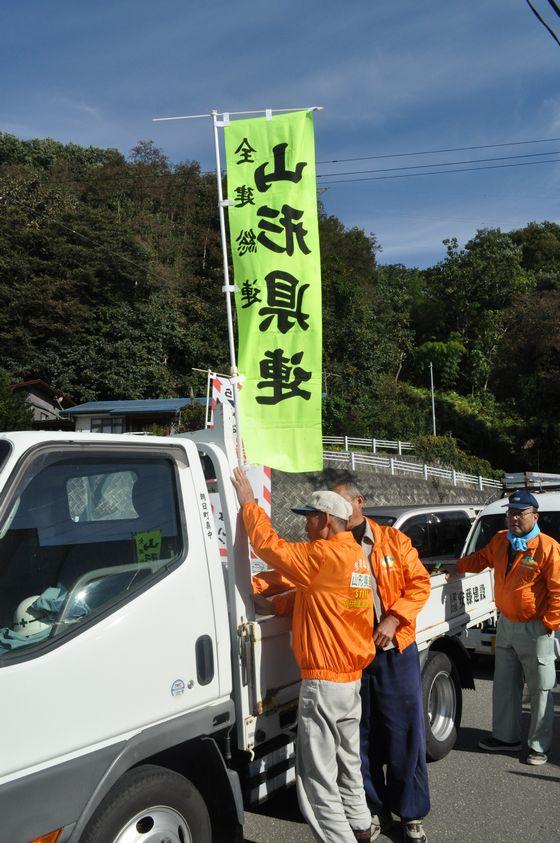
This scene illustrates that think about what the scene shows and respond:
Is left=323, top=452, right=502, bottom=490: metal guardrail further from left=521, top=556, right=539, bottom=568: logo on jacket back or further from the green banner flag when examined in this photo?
the green banner flag

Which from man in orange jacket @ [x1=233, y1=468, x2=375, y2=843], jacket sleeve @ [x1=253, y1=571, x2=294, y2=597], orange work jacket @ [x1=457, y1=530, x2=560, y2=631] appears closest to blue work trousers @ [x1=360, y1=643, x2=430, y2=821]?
man in orange jacket @ [x1=233, y1=468, x2=375, y2=843]

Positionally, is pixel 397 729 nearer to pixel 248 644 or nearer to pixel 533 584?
pixel 248 644

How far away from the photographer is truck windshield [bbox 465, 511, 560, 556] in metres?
7.89

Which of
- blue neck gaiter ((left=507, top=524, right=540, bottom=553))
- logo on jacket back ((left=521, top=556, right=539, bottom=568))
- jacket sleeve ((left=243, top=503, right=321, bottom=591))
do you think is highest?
jacket sleeve ((left=243, top=503, right=321, bottom=591))

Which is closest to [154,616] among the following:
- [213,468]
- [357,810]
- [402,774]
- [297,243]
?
[213,468]

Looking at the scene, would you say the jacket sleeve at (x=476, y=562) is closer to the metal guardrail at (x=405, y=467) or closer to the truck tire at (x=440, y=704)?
the truck tire at (x=440, y=704)

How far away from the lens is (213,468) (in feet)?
11.7

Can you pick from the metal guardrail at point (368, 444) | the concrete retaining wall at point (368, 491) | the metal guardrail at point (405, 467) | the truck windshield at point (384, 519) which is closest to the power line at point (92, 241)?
the metal guardrail at point (368, 444)

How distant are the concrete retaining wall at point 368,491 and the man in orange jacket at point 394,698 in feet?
54.9

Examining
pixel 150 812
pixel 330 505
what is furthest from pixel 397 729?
pixel 150 812

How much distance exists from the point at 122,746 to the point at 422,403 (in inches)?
A: 1815

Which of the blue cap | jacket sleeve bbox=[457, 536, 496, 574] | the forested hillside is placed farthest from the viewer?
the forested hillside

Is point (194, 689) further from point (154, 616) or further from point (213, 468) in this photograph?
point (213, 468)

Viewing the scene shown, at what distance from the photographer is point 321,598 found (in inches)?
132
